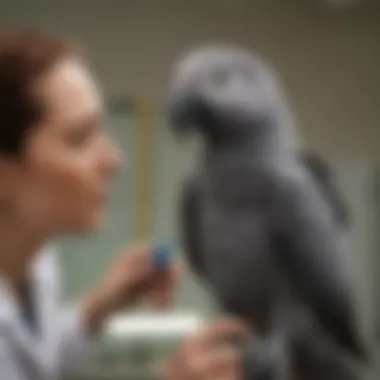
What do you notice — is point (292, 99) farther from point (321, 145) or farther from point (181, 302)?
point (181, 302)

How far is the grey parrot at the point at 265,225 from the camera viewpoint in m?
0.59

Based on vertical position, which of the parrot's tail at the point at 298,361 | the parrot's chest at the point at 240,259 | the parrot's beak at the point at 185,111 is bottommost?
the parrot's tail at the point at 298,361

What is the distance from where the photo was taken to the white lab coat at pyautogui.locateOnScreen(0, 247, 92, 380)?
522 millimetres

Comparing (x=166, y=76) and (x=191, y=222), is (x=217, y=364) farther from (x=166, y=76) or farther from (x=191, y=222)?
(x=166, y=76)

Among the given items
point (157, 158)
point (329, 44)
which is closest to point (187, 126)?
point (157, 158)

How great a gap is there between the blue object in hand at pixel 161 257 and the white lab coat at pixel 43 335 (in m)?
0.08

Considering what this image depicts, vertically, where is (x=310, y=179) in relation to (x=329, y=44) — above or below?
below

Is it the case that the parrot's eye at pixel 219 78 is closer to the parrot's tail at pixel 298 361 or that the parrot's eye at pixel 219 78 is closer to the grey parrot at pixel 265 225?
the grey parrot at pixel 265 225

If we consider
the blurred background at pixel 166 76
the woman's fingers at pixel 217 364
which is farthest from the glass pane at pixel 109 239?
the woman's fingers at pixel 217 364

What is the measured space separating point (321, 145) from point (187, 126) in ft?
0.38

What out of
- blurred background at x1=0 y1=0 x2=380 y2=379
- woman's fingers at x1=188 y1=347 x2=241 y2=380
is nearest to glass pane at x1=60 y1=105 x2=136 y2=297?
blurred background at x1=0 y1=0 x2=380 y2=379

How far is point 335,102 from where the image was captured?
608 mm

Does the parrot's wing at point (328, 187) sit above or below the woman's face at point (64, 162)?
below

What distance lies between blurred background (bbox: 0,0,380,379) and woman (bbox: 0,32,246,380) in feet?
0.09
